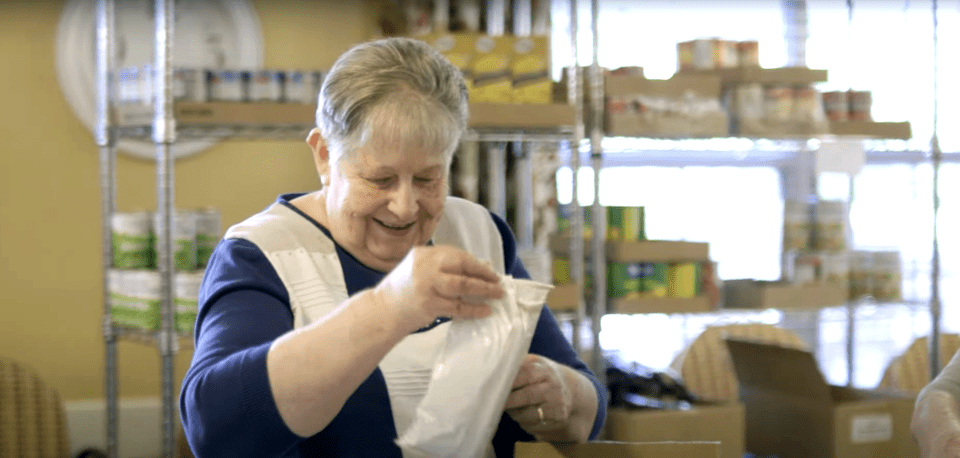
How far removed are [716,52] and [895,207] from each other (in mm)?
1456

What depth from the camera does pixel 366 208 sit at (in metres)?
1.07

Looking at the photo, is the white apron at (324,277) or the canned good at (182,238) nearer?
the white apron at (324,277)

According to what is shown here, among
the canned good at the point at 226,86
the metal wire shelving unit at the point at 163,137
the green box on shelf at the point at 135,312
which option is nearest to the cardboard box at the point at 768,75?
the metal wire shelving unit at the point at 163,137

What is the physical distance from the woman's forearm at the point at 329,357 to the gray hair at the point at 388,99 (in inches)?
10.6

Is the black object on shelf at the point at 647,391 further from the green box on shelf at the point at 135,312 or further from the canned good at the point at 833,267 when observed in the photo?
the green box on shelf at the point at 135,312

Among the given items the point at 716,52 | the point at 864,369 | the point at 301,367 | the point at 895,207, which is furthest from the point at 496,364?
the point at 864,369

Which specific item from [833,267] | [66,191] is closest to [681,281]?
[833,267]

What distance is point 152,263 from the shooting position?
2457 mm

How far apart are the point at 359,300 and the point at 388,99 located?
0.30m

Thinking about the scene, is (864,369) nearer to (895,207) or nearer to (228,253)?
(895,207)

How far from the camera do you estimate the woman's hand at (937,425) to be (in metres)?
1.24

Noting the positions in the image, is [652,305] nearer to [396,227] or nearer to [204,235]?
[204,235]

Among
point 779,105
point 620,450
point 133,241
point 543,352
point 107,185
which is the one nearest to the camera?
point 620,450

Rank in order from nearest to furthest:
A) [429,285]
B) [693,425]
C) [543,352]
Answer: [429,285] → [543,352] → [693,425]
